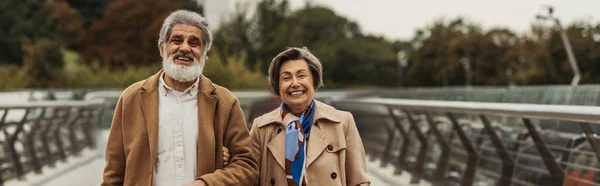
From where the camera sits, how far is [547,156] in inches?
192

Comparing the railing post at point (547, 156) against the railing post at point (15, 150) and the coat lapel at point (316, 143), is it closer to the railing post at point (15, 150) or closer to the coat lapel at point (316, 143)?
the coat lapel at point (316, 143)

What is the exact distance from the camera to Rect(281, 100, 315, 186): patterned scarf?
305 cm

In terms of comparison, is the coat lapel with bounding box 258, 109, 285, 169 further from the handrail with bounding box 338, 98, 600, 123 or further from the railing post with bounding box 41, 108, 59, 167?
the railing post with bounding box 41, 108, 59, 167

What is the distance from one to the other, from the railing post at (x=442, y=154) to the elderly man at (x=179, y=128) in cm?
434

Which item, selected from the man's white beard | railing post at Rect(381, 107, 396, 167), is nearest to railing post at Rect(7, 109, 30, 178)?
railing post at Rect(381, 107, 396, 167)

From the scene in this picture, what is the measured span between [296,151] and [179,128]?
0.50m

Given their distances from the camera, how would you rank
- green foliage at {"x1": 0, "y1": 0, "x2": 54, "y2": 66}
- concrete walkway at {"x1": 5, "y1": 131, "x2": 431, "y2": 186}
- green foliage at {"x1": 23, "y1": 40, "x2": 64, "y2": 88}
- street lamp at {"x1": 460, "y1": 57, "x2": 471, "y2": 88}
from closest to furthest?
concrete walkway at {"x1": 5, "y1": 131, "x2": 431, "y2": 186}
green foliage at {"x1": 23, "y1": 40, "x2": 64, "y2": 88}
street lamp at {"x1": 460, "y1": 57, "x2": 471, "y2": 88}
green foliage at {"x1": 0, "y1": 0, "x2": 54, "y2": 66}

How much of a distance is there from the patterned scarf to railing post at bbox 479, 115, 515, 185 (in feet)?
9.11

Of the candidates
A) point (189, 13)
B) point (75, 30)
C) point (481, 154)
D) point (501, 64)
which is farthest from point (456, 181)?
point (75, 30)

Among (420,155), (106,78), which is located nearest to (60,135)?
(420,155)

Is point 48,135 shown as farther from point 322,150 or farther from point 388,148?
point 322,150

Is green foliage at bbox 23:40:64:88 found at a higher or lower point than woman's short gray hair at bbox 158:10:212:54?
lower

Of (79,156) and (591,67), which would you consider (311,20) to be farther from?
(79,156)

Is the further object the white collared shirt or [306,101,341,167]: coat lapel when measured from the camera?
[306,101,341,167]: coat lapel
